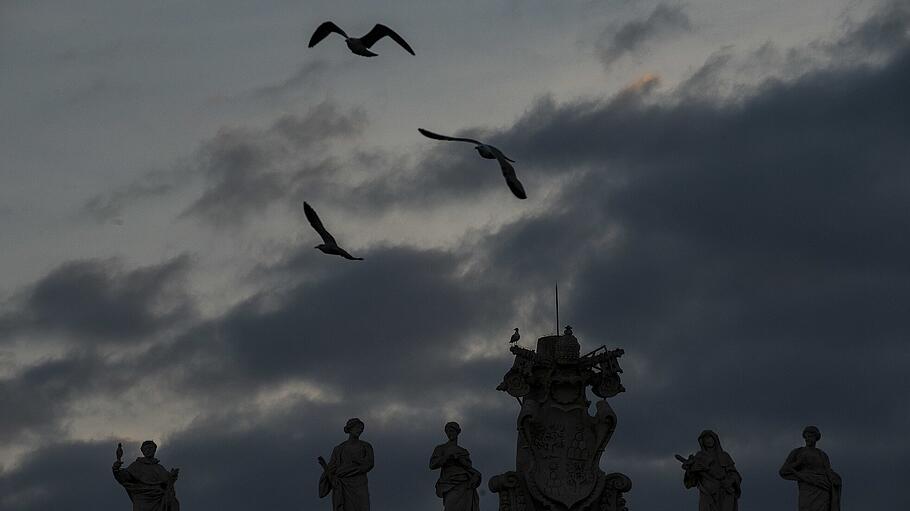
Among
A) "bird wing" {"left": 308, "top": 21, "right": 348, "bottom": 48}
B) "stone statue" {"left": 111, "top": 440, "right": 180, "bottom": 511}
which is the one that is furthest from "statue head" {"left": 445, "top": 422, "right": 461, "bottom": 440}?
"bird wing" {"left": 308, "top": 21, "right": 348, "bottom": 48}

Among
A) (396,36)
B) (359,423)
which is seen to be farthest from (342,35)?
(359,423)

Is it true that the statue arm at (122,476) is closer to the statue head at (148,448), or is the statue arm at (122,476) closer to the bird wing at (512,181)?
the statue head at (148,448)

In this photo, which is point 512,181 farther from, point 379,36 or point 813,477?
point 813,477

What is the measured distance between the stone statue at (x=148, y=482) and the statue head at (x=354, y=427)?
12.3ft

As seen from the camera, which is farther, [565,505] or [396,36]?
[565,505]

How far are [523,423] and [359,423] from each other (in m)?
3.66

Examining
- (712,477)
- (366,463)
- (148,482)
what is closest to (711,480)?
(712,477)

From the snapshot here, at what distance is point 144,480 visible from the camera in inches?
2514

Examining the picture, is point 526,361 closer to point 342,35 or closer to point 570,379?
point 570,379

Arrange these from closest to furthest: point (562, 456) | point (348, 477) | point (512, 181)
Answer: point (512, 181)
point (348, 477)
point (562, 456)

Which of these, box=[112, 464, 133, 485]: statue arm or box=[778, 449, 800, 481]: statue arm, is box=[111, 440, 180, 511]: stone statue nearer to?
box=[112, 464, 133, 485]: statue arm

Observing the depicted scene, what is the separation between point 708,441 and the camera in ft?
212

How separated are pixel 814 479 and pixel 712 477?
2.18 meters

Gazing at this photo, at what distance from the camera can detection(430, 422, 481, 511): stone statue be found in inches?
2516
